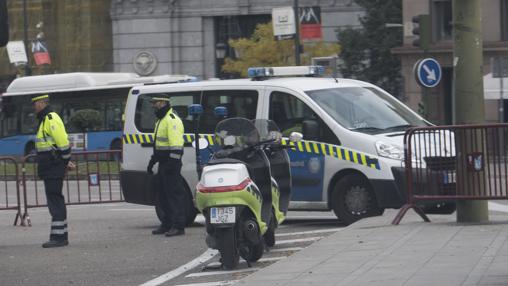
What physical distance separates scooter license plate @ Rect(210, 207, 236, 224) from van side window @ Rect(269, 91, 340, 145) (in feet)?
13.1

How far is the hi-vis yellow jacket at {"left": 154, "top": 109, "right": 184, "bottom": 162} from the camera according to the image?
49.6 ft

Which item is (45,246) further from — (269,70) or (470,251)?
(470,251)

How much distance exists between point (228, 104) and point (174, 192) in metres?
1.82

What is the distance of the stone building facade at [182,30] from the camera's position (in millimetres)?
60281

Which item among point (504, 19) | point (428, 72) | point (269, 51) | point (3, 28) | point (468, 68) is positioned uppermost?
point (504, 19)

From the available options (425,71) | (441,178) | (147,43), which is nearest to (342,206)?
(441,178)

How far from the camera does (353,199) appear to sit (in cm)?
1545

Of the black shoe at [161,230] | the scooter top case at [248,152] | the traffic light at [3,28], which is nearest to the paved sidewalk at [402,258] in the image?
the scooter top case at [248,152]

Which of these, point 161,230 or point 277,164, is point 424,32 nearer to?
point 161,230

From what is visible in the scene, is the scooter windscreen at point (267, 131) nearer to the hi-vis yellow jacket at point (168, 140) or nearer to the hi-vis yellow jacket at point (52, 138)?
the hi-vis yellow jacket at point (168, 140)

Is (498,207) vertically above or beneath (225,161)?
beneath

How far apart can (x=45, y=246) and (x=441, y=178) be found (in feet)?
15.1

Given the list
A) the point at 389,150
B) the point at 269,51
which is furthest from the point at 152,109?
the point at 269,51

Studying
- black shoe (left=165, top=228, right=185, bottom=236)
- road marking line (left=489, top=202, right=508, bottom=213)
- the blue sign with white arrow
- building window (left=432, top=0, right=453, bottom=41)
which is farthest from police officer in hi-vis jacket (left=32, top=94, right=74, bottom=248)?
building window (left=432, top=0, right=453, bottom=41)
